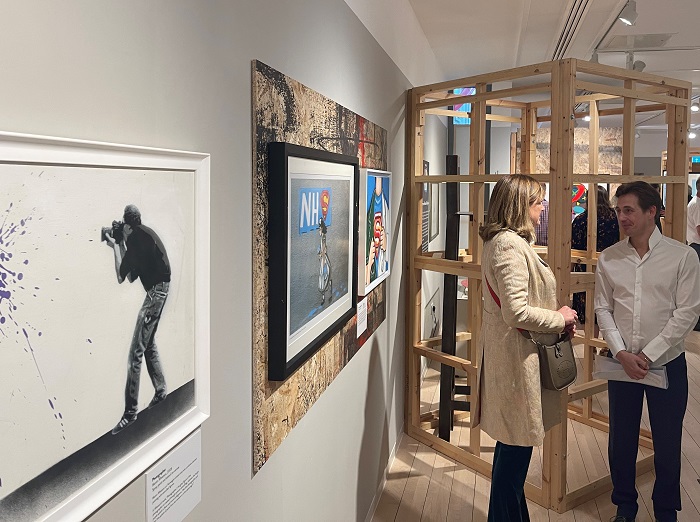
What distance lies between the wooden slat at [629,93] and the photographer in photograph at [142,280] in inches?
95.4

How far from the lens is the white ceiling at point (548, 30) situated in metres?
4.09

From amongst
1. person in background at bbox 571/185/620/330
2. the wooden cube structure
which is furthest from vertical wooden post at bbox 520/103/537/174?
person in background at bbox 571/185/620/330

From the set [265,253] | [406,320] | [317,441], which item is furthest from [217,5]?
[406,320]

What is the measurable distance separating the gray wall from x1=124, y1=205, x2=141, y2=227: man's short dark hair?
0.10m

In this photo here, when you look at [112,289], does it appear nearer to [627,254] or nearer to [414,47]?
[627,254]

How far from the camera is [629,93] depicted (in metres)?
3.21

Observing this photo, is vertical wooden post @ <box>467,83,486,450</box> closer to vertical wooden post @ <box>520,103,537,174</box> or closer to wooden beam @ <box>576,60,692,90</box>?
wooden beam @ <box>576,60,692,90</box>

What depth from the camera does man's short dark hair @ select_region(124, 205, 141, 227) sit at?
38.1 inches

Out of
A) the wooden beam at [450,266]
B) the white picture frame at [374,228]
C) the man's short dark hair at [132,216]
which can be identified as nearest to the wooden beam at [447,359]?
the wooden beam at [450,266]

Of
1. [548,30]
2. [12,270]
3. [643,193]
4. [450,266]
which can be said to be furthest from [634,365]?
[548,30]

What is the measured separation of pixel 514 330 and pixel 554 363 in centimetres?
20

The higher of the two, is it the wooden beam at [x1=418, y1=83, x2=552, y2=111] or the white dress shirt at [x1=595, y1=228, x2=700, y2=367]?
the wooden beam at [x1=418, y1=83, x2=552, y2=111]

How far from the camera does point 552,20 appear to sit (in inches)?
176

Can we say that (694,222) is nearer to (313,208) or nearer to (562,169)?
(562,169)
